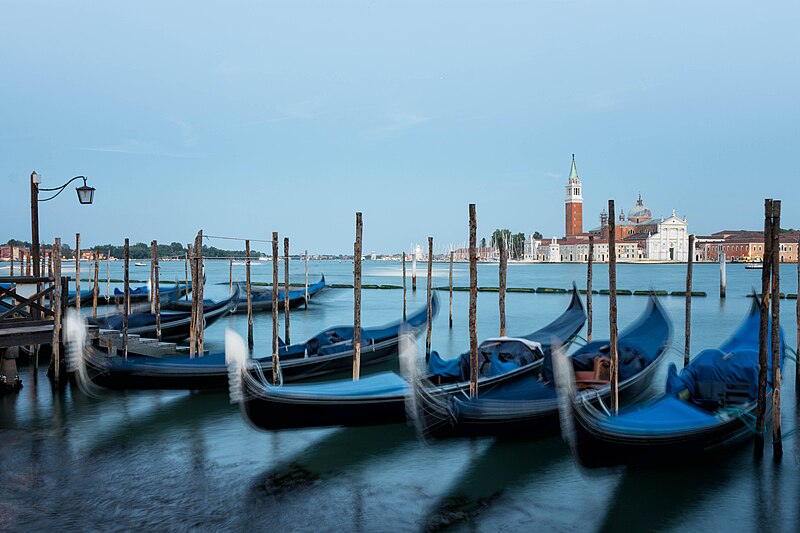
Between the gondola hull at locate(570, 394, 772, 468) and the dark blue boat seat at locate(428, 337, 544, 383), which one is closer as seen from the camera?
the gondola hull at locate(570, 394, 772, 468)

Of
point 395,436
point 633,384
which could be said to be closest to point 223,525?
point 395,436

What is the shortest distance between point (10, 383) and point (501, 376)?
17.1 feet

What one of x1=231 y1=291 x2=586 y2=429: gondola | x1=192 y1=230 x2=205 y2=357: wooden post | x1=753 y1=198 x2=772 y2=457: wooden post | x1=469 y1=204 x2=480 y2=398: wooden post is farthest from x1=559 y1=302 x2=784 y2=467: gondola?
x1=192 y1=230 x2=205 y2=357: wooden post

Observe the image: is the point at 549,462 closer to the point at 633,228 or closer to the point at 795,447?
the point at 795,447

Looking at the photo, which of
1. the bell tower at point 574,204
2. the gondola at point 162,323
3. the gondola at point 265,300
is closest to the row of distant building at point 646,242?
the bell tower at point 574,204

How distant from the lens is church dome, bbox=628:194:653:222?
9009 cm

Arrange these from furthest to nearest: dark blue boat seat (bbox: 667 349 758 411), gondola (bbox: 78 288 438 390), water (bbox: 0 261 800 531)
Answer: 1. gondola (bbox: 78 288 438 390)
2. dark blue boat seat (bbox: 667 349 758 411)
3. water (bbox: 0 261 800 531)

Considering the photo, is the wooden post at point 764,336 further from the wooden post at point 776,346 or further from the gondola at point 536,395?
the gondola at point 536,395

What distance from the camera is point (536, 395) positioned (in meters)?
5.41

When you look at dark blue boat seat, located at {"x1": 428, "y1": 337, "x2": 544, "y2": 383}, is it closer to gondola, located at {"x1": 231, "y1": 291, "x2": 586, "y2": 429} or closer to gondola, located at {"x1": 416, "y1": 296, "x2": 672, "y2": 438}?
gondola, located at {"x1": 416, "y1": 296, "x2": 672, "y2": 438}

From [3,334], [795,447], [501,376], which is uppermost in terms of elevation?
[3,334]

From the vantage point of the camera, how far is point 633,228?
85000 mm

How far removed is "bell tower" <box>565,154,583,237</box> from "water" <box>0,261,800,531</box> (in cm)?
8288

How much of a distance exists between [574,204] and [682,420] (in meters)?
85.3
